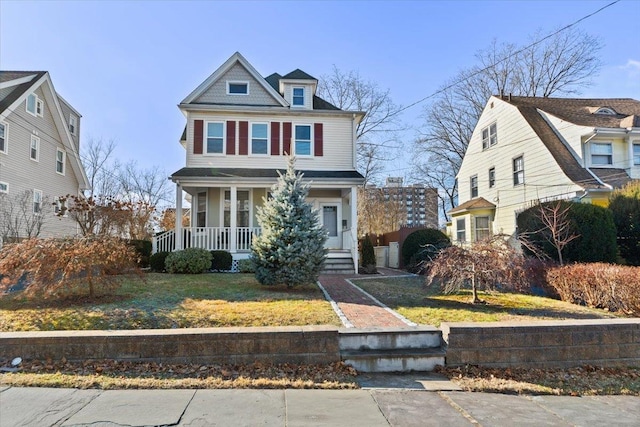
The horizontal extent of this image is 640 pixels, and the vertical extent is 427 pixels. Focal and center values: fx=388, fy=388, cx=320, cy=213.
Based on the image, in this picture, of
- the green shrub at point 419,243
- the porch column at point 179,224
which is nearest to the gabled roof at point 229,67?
the porch column at point 179,224

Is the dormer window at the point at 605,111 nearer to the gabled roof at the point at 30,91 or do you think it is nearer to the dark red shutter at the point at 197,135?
the dark red shutter at the point at 197,135

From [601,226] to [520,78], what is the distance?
937 inches

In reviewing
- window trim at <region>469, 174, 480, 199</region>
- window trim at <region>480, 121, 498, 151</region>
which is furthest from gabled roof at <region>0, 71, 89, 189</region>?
window trim at <region>480, 121, 498, 151</region>

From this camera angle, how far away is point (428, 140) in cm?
3334

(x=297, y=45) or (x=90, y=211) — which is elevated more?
(x=297, y=45)

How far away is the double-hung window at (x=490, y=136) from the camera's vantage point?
20891 mm

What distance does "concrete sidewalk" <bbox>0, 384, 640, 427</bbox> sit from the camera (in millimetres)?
3684

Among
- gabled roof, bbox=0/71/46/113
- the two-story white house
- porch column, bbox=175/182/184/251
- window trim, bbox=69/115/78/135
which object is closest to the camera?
porch column, bbox=175/182/184/251

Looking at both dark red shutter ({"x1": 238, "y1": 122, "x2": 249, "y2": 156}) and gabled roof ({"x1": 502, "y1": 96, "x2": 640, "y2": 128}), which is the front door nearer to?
dark red shutter ({"x1": 238, "y1": 122, "x2": 249, "y2": 156})

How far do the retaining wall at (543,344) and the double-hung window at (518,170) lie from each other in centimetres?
1391

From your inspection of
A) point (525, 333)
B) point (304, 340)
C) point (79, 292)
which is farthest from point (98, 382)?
point (525, 333)

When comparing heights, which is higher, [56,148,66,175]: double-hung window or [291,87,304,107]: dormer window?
[291,87,304,107]: dormer window

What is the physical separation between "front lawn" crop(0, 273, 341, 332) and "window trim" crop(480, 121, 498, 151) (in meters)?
16.1

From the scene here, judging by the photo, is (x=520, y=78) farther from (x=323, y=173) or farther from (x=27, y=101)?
(x=27, y=101)
